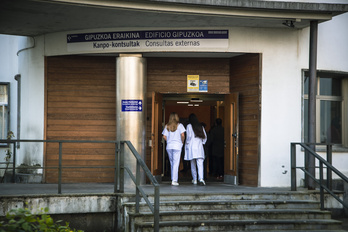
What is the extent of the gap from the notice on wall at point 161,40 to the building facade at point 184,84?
23 mm

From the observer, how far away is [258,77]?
1236 centimetres

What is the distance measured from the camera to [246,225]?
29.4ft

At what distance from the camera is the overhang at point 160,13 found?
409 inches

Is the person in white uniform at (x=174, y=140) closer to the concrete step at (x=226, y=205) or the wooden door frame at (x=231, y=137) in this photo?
the wooden door frame at (x=231, y=137)

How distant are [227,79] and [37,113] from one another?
4.81 meters

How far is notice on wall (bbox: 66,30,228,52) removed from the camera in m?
12.2

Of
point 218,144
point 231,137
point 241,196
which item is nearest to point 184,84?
point 231,137

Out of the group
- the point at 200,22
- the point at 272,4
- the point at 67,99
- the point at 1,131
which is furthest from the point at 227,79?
the point at 1,131

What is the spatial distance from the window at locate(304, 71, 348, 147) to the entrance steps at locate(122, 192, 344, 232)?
3.76 meters

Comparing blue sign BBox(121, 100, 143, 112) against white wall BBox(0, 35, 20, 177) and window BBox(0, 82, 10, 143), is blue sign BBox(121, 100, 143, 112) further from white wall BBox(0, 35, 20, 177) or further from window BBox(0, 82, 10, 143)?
window BBox(0, 82, 10, 143)

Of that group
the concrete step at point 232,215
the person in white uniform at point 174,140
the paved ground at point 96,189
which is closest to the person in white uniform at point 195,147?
the person in white uniform at point 174,140

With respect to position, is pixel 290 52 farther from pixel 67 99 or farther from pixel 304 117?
pixel 67 99

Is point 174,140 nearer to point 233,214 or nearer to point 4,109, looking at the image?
point 233,214

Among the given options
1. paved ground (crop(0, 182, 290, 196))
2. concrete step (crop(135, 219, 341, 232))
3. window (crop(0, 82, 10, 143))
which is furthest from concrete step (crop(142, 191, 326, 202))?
window (crop(0, 82, 10, 143))
